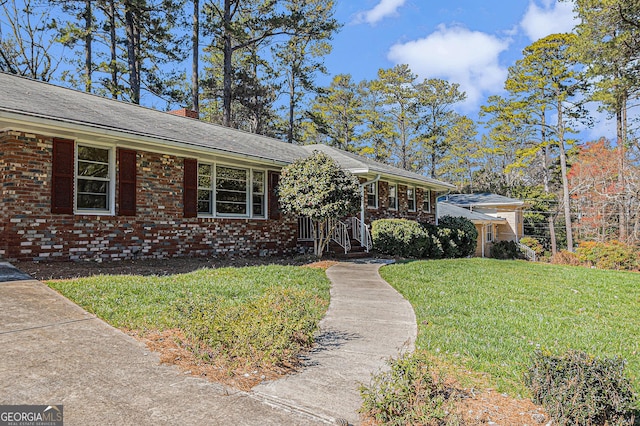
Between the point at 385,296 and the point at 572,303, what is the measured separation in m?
3.56

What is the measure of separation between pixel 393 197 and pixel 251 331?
1523cm

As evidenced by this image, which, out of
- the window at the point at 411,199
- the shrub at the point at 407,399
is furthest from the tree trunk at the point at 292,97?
the shrub at the point at 407,399

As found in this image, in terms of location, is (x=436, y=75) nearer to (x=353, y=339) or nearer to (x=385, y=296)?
(x=385, y=296)

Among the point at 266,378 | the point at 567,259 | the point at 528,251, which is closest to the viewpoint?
the point at 266,378

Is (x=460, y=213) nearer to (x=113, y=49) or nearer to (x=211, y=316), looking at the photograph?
(x=113, y=49)

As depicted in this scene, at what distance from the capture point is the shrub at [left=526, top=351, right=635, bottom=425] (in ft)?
9.09

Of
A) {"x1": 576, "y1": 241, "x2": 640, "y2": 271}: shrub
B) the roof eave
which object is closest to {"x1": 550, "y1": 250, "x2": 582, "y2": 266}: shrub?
{"x1": 576, "y1": 241, "x2": 640, "y2": 271}: shrub

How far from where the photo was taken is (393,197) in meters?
18.4

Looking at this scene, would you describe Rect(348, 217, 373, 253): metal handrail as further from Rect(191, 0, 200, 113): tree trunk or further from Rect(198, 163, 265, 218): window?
Rect(191, 0, 200, 113): tree trunk

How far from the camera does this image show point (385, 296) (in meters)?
7.05

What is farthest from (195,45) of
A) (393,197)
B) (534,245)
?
(534,245)

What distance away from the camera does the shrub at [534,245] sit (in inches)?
1124

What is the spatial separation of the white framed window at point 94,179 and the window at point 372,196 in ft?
32.7

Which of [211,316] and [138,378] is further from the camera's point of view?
[211,316]
